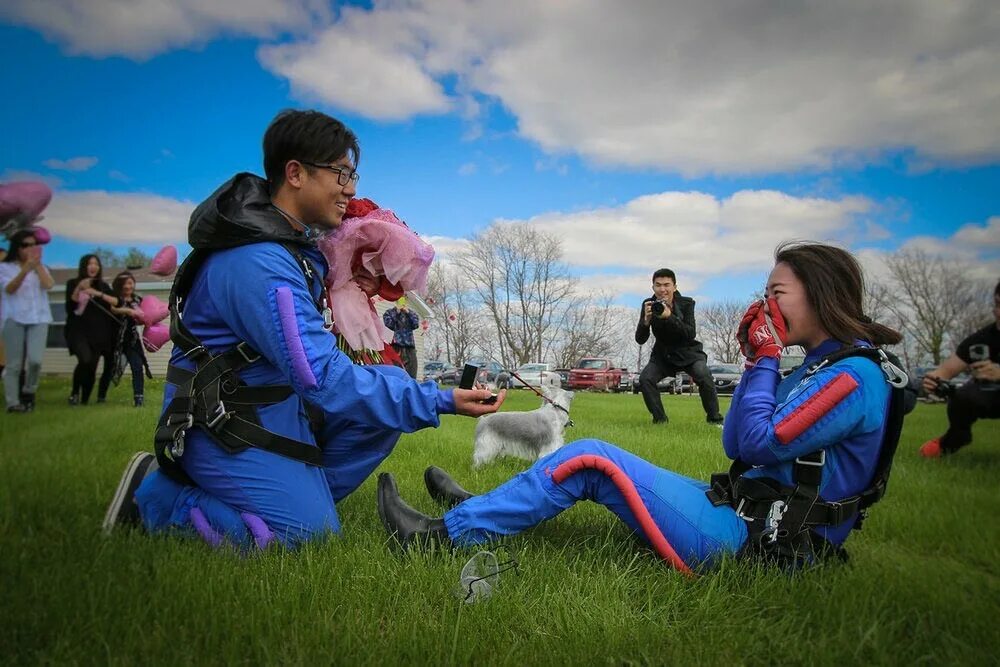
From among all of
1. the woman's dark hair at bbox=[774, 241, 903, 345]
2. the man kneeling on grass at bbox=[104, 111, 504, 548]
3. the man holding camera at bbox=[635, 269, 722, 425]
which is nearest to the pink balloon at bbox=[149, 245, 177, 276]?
the man kneeling on grass at bbox=[104, 111, 504, 548]

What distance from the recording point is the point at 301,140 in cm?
251

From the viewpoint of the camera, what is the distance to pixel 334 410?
222 cm

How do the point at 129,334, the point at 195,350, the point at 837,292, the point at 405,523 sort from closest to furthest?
the point at 837,292 → the point at 195,350 → the point at 405,523 → the point at 129,334

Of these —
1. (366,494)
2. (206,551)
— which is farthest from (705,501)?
(366,494)

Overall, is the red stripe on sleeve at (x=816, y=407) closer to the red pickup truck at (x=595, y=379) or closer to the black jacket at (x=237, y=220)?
the black jacket at (x=237, y=220)

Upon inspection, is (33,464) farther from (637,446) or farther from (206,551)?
(637,446)

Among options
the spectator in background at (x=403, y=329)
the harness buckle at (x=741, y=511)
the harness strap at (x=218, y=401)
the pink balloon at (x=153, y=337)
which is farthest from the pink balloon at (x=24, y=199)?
the spectator in background at (x=403, y=329)

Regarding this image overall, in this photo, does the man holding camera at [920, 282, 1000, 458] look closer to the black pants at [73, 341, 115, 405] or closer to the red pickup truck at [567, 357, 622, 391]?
the black pants at [73, 341, 115, 405]

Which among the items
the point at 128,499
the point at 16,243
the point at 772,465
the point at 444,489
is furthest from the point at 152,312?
the point at 772,465

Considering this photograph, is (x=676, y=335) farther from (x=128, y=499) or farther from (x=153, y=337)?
(x=153, y=337)

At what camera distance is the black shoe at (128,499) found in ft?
8.38

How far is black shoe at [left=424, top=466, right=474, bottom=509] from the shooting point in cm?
314

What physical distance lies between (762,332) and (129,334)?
9.90 metres

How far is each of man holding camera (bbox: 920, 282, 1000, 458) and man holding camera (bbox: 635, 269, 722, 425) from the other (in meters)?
2.88
